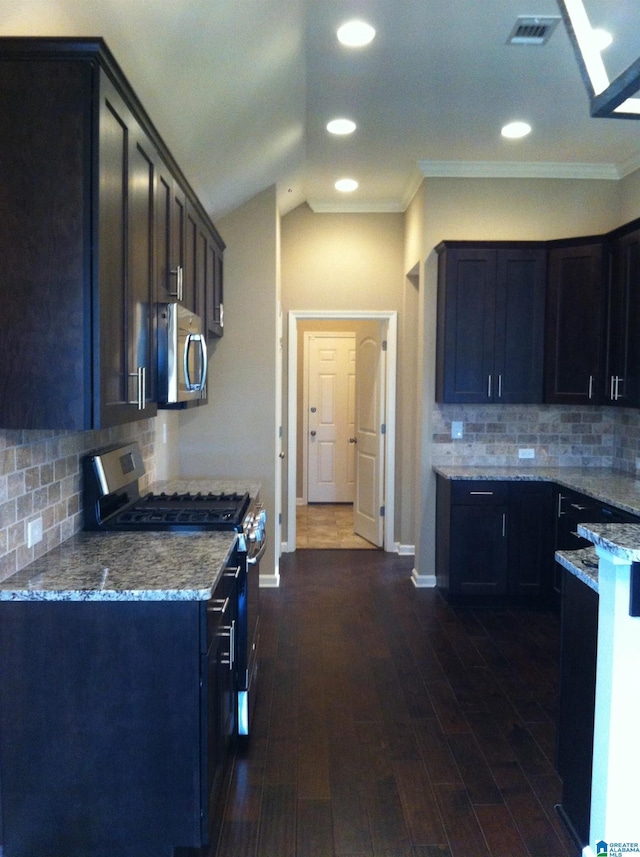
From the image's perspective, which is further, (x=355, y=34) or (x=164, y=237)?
(x=355, y=34)

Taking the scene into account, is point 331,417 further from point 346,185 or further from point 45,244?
point 45,244

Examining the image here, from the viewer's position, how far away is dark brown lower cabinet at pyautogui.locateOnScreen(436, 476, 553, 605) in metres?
4.12

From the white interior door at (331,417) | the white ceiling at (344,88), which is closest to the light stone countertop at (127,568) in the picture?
the white ceiling at (344,88)

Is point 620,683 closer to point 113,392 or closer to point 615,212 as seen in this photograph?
point 113,392

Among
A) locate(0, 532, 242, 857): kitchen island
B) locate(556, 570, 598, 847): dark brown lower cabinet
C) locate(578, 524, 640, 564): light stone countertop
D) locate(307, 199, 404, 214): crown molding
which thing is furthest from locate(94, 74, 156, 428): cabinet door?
locate(307, 199, 404, 214): crown molding

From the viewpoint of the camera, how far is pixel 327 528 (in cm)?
670

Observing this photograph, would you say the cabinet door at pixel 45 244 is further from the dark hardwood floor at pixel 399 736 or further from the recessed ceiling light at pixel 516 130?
the recessed ceiling light at pixel 516 130

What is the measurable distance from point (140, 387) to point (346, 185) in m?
3.30

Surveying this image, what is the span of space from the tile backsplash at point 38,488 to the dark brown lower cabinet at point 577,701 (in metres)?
1.77

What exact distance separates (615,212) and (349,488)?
4674 mm

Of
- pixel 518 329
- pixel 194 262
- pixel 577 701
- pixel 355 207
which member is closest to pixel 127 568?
pixel 577 701

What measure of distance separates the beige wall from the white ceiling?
0.80 ft

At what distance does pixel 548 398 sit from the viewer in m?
4.29

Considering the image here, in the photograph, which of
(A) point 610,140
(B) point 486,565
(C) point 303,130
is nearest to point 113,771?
(B) point 486,565
